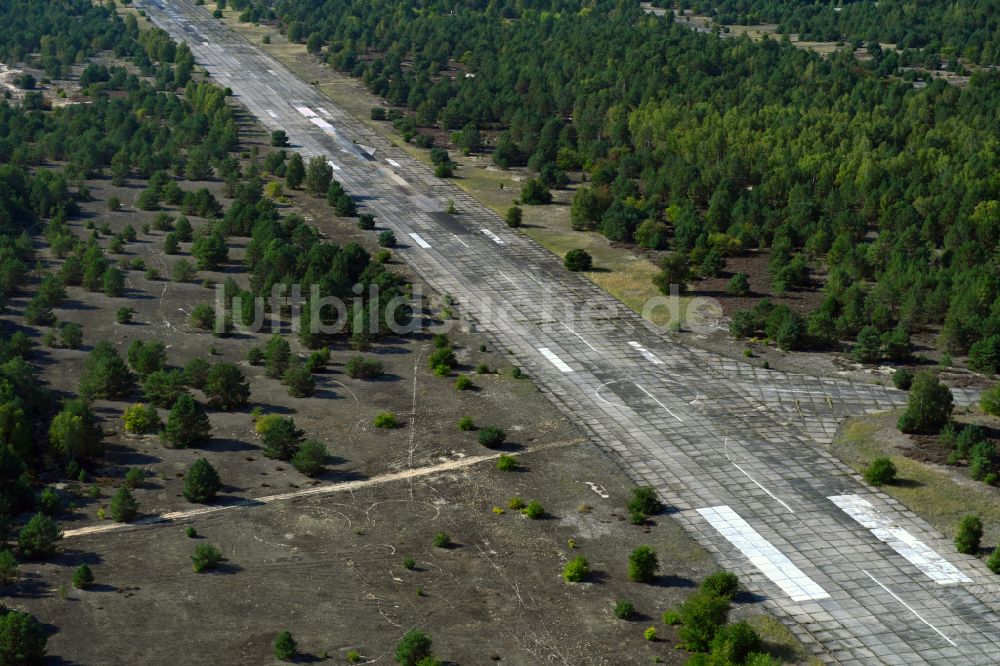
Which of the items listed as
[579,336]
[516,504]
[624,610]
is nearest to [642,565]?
[624,610]

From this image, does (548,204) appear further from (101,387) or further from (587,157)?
(101,387)

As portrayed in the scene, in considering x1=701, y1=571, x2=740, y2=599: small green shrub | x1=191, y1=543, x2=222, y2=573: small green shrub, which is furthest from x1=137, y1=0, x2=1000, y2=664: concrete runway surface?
x1=191, y1=543, x2=222, y2=573: small green shrub

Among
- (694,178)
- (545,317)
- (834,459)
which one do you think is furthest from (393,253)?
(834,459)

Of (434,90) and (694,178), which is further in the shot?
(434,90)

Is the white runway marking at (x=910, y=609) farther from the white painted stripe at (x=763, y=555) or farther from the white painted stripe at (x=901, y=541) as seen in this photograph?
the white painted stripe at (x=763, y=555)

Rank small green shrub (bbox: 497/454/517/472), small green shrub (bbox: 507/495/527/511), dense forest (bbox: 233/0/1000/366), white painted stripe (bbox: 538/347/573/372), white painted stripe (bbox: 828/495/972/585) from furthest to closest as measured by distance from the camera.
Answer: dense forest (bbox: 233/0/1000/366) < white painted stripe (bbox: 538/347/573/372) < small green shrub (bbox: 497/454/517/472) < small green shrub (bbox: 507/495/527/511) < white painted stripe (bbox: 828/495/972/585)

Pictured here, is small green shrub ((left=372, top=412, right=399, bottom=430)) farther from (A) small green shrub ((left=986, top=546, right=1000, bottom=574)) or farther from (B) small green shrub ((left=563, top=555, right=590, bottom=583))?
(A) small green shrub ((left=986, top=546, right=1000, bottom=574))

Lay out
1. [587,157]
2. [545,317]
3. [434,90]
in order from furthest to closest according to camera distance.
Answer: [434,90] → [587,157] → [545,317]
